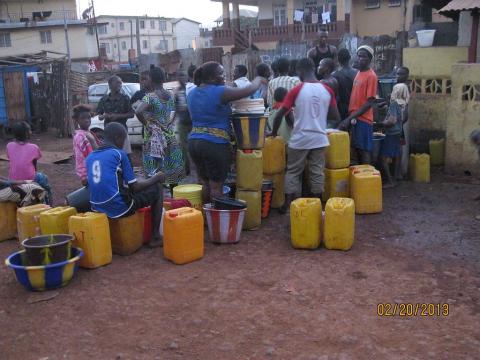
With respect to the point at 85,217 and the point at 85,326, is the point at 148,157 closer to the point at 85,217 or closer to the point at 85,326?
the point at 85,217

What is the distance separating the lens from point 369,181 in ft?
20.7

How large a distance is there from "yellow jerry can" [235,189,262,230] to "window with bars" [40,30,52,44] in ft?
118

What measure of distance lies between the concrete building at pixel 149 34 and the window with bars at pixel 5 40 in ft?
81.1

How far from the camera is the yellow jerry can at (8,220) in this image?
616 cm

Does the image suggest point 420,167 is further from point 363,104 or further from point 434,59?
point 434,59

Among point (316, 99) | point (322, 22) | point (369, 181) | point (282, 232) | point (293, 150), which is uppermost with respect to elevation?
point (322, 22)

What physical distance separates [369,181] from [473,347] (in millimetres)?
3037

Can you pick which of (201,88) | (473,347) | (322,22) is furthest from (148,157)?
(322,22)

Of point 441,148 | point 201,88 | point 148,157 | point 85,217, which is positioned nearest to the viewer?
point 85,217

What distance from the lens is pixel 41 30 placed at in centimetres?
3750

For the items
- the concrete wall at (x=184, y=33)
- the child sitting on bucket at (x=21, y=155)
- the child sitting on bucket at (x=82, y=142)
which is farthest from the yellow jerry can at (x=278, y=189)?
the concrete wall at (x=184, y=33)

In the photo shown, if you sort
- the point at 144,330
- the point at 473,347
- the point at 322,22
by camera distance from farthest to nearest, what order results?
the point at 322,22, the point at 144,330, the point at 473,347

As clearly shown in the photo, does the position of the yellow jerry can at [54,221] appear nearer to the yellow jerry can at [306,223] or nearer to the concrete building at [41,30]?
the yellow jerry can at [306,223]

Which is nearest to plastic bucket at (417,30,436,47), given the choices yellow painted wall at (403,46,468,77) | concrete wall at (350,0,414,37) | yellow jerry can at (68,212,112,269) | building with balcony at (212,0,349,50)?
yellow painted wall at (403,46,468,77)
